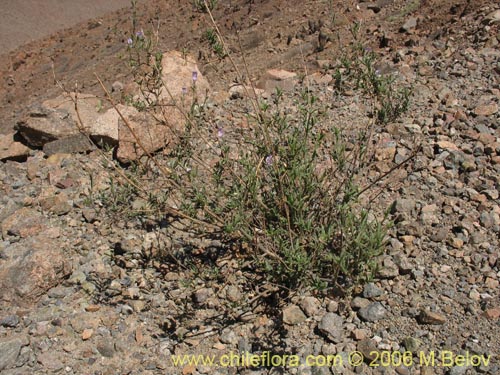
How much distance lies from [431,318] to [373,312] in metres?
0.28

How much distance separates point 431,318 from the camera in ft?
8.74

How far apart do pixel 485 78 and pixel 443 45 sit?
0.62m

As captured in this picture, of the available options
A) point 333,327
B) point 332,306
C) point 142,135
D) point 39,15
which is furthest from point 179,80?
point 39,15

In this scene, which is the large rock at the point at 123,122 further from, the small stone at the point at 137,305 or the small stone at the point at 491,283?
the small stone at the point at 491,283

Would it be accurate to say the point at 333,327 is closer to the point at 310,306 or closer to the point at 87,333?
the point at 310,306

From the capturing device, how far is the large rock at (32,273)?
9.86ft

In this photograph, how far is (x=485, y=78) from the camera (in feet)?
13.5

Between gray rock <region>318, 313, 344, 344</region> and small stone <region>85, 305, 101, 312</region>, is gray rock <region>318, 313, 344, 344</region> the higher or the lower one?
the lower one

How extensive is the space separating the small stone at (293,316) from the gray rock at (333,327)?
104 millimetres

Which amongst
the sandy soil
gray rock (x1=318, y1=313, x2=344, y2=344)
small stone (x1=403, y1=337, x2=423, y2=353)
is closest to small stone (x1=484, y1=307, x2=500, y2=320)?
small stone (x1=403, y1=337, x2=423, y2=353)

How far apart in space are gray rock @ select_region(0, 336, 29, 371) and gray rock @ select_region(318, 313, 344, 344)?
1.49m

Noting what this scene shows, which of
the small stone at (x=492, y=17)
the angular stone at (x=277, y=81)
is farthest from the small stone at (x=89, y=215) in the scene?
the small stone at (x=492, y=17)

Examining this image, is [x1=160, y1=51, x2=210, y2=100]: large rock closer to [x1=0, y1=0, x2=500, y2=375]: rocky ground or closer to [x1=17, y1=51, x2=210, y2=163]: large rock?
[x1=17, y1=51, x2=210, y2=163]: large rock

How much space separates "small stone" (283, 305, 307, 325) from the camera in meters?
2.80
